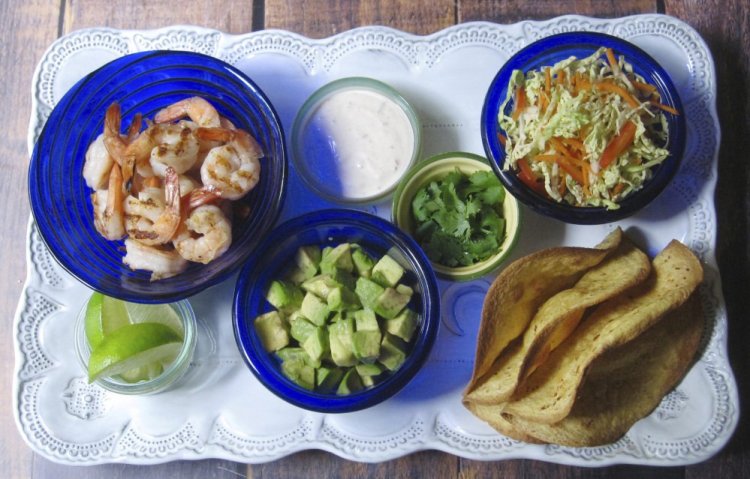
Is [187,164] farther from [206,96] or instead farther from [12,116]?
[12,116]

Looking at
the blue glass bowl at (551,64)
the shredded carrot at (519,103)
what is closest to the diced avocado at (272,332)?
the blue glass bowl at (551,64)

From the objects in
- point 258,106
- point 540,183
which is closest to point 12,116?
point 258,106

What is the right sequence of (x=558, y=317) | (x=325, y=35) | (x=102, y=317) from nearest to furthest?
(x=558, y=317)
(x=102, y=317)
(x=325, y=35)

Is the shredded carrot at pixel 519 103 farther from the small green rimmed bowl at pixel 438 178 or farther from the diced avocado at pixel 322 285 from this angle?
the diced avocado at pixel 322 285

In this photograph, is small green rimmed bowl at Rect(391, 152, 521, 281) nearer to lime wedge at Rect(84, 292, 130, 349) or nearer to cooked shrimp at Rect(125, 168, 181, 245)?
cooked shrimp at Rect(125, 168, 181, 245)

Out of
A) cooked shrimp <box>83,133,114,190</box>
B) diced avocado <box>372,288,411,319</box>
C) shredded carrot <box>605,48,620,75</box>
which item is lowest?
diced avocado <box>372,288,411,319</box>

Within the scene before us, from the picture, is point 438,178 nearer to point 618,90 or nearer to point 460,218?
point 460,218

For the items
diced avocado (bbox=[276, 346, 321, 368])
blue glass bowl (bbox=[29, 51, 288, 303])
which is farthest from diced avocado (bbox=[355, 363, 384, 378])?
blue glass bowl (bbox=[29, 51, 288, 303])

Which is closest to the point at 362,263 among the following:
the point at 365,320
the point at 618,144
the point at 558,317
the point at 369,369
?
the point at 365,320
